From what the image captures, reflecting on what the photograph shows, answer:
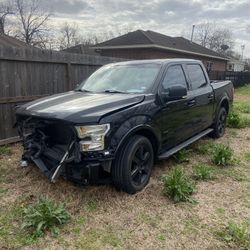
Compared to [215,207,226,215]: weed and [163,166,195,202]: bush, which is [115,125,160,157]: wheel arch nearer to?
[163,166,195,202]: bush

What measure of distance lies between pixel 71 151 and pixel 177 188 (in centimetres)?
148

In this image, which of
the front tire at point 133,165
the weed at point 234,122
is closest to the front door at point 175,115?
the front tire at point 133,165

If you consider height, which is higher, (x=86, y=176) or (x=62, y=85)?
(x=62, y=85)

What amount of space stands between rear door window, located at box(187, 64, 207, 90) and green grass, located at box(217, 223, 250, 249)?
2.83 m

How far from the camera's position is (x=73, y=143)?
10.9ft

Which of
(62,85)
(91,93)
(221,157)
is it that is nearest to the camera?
(91,93)

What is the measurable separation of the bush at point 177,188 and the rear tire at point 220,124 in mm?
2996

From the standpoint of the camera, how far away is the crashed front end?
10.7 ft

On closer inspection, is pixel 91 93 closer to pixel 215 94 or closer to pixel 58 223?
pixel 58 223

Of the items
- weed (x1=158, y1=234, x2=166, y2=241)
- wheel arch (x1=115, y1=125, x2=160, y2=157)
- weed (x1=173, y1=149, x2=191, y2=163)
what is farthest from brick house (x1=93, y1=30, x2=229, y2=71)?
weed (x1=158, y1=234, x2=166, y2=241)

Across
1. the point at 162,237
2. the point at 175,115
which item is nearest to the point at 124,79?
the point at 175,115

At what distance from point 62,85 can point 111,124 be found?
4027mm

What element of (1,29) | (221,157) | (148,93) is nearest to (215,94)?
(221,157)

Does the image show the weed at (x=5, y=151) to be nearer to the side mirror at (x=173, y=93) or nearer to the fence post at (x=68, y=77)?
the fence post at (x=68, y=77)
